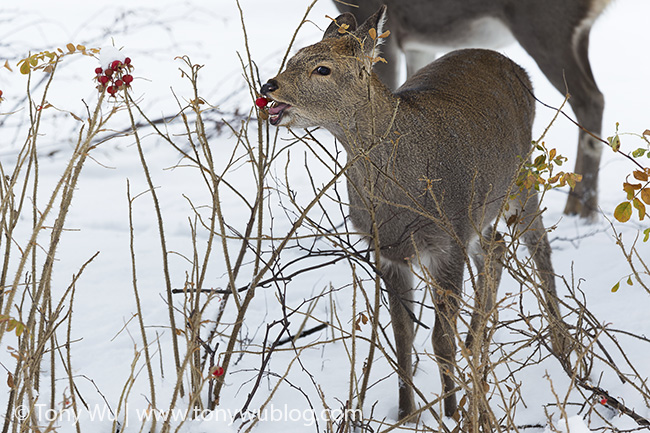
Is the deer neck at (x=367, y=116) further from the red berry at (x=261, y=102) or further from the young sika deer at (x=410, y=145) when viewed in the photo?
the red berry at (x=261, y=102)

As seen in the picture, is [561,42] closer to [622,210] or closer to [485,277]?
[622,210]

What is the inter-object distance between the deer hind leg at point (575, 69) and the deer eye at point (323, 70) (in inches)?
136

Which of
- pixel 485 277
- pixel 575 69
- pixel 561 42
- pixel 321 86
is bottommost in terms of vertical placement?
pixel 485 277

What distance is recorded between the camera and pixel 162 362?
3225 mm

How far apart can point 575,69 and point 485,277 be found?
410 cm

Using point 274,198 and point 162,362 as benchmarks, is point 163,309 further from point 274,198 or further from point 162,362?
point 274,198

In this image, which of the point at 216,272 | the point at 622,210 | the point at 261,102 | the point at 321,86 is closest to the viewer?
the point at 622,210

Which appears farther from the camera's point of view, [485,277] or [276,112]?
[276,112]

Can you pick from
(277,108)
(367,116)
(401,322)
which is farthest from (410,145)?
(401,322)

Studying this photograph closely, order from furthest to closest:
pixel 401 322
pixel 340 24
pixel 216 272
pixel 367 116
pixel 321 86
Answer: pixel 216 272, pixel 401 322, pixel 340 24, pixel 367 116, pixel 321 86

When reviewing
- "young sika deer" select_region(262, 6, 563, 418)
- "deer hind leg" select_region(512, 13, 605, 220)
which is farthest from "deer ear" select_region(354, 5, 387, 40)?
"deer hind leg" select_region(512, 13, 605, 220)

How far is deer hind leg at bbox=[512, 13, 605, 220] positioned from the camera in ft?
19.1

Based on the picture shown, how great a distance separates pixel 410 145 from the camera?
9.71ft

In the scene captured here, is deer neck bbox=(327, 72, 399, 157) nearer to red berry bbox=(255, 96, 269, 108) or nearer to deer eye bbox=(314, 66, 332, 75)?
deer eye bbox=(314, 66, 332, 75)
